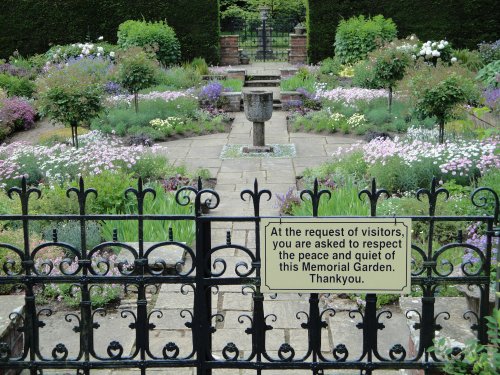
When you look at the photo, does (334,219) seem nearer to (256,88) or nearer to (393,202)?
(393,202)

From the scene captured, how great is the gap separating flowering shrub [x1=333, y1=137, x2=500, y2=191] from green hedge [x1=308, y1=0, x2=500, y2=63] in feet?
33.7

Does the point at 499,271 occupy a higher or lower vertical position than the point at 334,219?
lower

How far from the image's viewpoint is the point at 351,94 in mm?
13281

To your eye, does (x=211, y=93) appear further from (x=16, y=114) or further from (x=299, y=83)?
(x=16, y=114)

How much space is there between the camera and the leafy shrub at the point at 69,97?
973cm

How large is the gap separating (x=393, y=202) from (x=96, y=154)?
367 cm

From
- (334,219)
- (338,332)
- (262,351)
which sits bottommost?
(338,332)

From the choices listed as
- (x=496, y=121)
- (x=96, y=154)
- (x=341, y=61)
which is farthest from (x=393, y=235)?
(x=341, y=61)

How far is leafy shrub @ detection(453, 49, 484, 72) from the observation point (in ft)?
52.6

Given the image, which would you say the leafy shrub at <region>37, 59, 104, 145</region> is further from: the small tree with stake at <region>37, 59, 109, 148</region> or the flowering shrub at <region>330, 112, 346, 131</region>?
the flowering shrub at <region>330, 112, 346, 131</region>

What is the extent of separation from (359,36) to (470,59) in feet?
8.49

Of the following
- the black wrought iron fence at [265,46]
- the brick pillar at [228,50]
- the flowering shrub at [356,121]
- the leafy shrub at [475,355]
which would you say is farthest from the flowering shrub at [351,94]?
the leafy shrub at [475,355]

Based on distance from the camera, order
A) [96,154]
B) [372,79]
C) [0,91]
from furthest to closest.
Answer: [0,91] < [372,79] < [96,154]

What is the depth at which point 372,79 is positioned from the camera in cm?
1231
